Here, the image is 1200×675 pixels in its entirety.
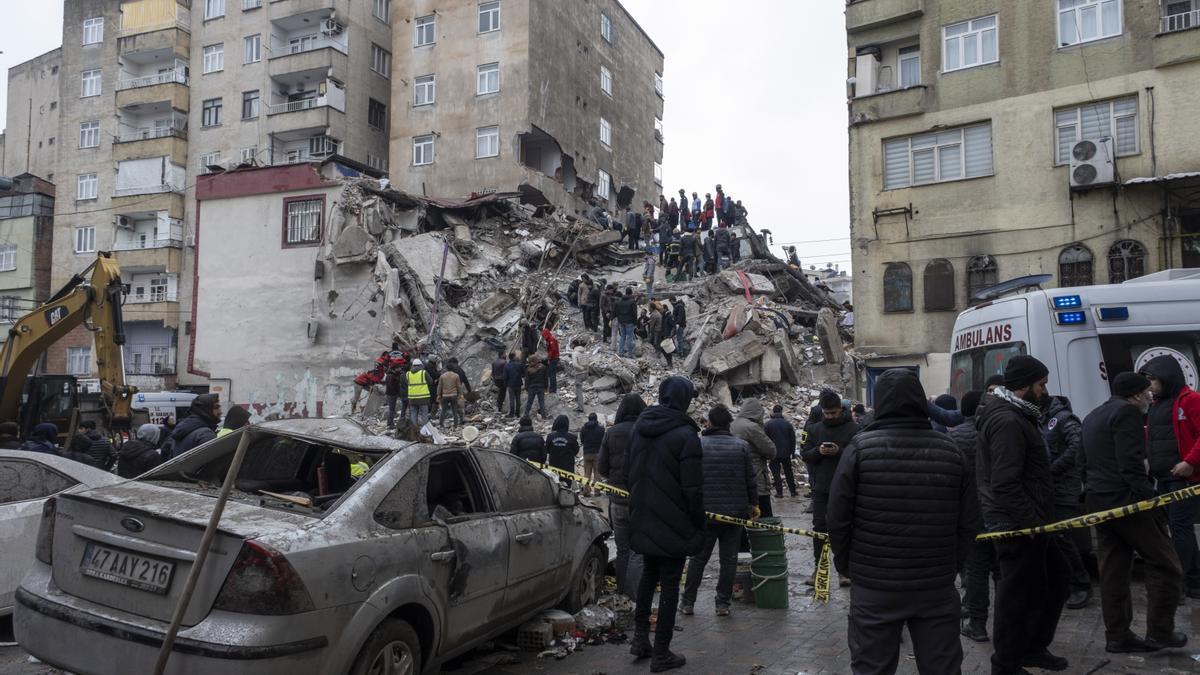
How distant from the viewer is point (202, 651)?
374 cm

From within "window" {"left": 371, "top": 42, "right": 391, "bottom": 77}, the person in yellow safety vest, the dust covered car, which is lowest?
the dust covered car

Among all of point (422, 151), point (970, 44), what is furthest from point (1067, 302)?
point (422, 151)

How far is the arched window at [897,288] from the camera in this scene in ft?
70.1

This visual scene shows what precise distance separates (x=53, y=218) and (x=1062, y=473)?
4846 cm

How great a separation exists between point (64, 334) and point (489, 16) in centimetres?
2496

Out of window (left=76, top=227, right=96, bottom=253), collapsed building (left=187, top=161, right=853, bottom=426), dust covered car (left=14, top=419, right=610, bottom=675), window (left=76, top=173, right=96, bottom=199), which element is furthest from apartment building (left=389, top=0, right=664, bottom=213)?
dust covered car (left=14, top=419, right=610, bottom=675)

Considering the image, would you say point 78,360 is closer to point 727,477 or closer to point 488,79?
point 488,79

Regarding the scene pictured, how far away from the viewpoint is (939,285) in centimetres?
2086

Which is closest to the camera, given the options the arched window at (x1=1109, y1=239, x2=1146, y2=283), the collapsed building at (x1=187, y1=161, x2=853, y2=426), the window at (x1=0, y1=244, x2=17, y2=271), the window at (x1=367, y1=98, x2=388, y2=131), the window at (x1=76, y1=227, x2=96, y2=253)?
the arched window at (x1=1109, y1=239, x2=1146, y2=283)

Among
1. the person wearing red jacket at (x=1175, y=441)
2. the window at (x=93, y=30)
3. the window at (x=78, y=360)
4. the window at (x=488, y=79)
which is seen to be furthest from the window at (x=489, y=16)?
the person wearing red jacket at (x=1175, y=441)

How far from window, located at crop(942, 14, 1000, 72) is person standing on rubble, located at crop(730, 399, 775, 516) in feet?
52.0

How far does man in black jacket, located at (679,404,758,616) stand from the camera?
686cm

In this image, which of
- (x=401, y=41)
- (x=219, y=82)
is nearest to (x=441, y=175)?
(x=401, y=41)

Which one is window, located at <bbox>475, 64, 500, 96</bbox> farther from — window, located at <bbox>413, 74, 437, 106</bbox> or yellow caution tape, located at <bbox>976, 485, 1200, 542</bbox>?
yellow caution tape, located at <bbox>976, 485, 1200, 542</bbox>
